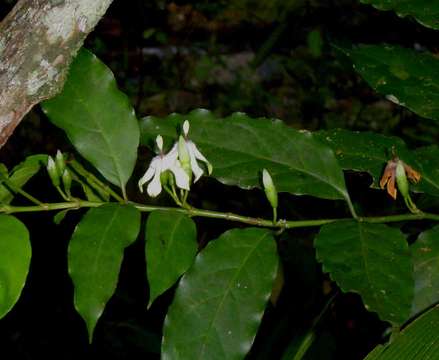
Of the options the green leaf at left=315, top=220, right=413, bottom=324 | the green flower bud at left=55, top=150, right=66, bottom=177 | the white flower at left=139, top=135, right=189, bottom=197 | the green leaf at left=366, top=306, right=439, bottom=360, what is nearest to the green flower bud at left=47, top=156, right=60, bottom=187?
the green flower bud at left=55, top=150, right=66, bottom=177

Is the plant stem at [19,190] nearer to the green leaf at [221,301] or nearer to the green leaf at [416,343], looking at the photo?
the green leaf at [221,301]

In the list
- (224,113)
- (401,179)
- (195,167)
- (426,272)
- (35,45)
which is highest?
(35,45)

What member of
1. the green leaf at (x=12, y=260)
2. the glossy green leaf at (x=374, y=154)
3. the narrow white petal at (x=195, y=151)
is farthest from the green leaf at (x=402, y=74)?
the green leaf at (x=12, y=260)

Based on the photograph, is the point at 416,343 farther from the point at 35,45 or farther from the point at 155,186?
the point at 35,45

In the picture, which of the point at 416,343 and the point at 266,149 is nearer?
the point at 416,343

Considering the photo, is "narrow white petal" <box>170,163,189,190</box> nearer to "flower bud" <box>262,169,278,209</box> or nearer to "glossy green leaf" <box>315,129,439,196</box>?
"flower bud" <box>262,169,278,209</box>

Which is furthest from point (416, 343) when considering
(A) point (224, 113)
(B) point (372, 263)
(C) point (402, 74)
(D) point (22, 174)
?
(A) point (224, 113)

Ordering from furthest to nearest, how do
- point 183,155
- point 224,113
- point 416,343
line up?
point 224,113
point 183,155
point 416,343
